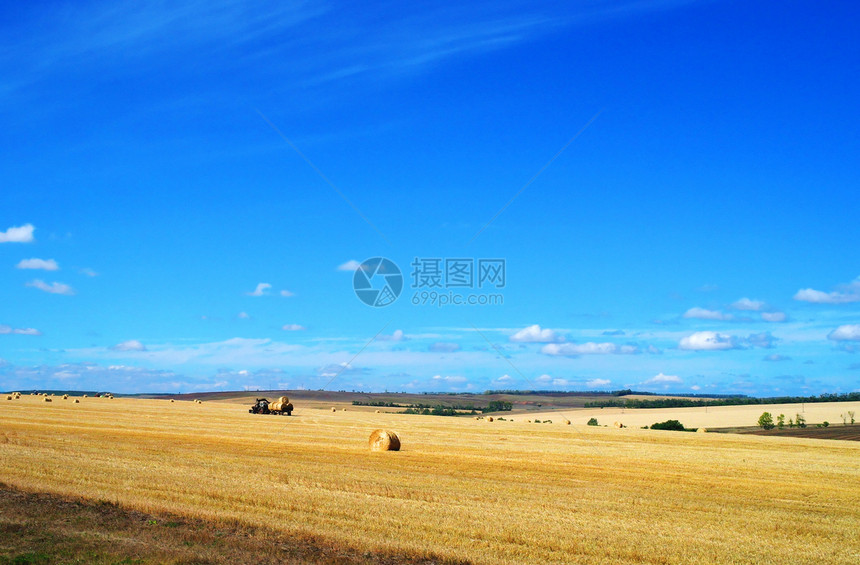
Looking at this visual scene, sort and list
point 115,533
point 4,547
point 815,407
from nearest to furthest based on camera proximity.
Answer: point 4,547, point 115,533, point 815,407

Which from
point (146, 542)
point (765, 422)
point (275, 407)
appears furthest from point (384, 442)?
point (765, 422)

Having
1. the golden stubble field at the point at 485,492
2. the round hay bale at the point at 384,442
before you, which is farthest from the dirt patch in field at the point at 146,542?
the round hay bale at the point at 384,442

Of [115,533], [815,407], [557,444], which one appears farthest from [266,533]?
[815,407]

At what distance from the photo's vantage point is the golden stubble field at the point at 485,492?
40.4 feet

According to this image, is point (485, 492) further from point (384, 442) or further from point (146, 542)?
point (384, 442)

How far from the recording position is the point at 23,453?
22.4m

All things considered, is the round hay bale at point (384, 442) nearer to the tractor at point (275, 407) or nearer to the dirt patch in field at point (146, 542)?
the dirt patch in field at point (146, 542)

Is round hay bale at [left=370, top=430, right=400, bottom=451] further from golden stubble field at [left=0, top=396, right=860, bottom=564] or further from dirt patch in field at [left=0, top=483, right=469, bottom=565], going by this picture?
dirt patch in field at [left=0, top=483, right=469, bottom=565]

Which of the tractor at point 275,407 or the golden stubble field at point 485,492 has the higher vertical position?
the tractor at point 275,407

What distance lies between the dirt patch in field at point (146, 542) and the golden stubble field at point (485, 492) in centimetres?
57

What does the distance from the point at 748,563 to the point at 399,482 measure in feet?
33.6

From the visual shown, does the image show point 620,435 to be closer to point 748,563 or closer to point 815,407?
point 748,563

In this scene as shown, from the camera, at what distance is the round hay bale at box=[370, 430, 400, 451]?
30.8 m

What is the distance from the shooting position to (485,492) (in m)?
18.0
